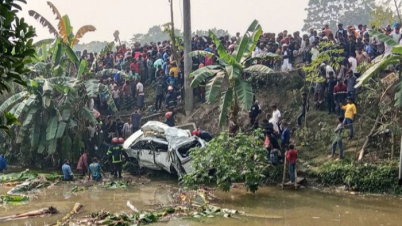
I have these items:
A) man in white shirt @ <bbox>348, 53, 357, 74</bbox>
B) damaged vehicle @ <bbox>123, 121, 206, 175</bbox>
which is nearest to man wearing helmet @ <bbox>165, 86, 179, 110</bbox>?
damaged vehicle @ <bbox>123, 121, 206, 175</bbox>

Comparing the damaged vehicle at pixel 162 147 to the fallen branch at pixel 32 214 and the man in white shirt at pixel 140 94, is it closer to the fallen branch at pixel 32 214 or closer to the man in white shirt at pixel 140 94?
the man in white shirt at pixel 140 94

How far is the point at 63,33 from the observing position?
19.3m

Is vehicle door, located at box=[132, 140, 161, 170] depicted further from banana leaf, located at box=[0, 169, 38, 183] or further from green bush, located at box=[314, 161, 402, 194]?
green bush, located at box=[314, 161, 402, 194]

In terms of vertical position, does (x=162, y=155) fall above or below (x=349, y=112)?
below

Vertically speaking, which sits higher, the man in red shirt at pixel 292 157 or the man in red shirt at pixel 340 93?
the man in red shirt at pixel 340 93

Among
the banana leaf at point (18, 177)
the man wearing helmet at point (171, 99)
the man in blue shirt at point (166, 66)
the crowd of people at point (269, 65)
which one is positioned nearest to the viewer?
the crowd of people at point (269, 65)

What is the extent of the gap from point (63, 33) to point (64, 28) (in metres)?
0.19

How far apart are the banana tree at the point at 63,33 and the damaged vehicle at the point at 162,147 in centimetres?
422

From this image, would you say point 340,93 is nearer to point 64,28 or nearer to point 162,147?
point 162,147

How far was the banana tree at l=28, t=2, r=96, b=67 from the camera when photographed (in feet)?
62.8

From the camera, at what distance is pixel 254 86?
20.2 m

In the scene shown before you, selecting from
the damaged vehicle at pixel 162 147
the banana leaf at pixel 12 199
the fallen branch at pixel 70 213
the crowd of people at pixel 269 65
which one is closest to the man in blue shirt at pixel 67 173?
the crowd of people at pixel 269 65

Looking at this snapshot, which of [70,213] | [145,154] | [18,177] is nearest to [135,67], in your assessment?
[145,154]

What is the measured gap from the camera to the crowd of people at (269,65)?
16.5m
